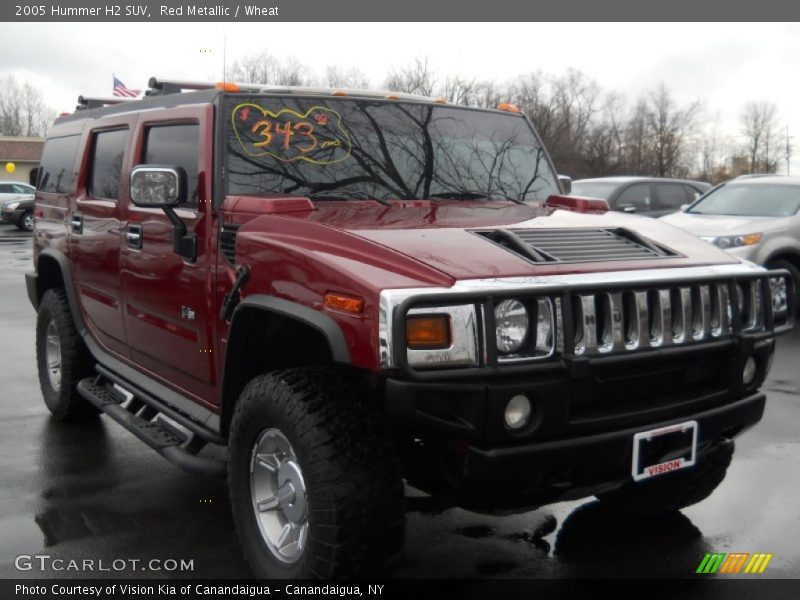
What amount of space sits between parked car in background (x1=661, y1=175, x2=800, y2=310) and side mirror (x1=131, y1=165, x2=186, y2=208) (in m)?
7.23

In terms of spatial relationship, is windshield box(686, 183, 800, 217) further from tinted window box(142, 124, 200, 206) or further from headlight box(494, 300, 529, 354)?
headlight box(494, 300, 529, 354)

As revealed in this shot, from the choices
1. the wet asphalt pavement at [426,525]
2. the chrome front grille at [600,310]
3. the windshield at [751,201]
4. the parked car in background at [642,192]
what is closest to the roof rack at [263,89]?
the chrome front grille at [600,310]

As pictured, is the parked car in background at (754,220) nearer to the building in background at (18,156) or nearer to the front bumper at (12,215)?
the front bumper at (12,215)

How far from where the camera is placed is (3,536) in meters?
4.02

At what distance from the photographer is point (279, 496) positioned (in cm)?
324

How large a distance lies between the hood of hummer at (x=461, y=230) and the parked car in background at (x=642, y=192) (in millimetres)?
8380

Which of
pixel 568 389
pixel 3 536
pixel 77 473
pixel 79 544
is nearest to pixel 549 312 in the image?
pixel 568 389

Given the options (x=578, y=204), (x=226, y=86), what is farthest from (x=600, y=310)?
(x=226, y=86)

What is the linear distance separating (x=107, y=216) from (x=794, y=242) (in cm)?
778

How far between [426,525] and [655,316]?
1665 millimetres

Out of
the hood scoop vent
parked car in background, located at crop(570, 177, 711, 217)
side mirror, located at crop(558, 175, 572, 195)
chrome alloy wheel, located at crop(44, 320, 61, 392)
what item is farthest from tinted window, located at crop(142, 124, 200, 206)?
parked car in background, located at crop(570, 177, 711, 217)

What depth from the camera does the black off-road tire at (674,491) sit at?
3.91 m

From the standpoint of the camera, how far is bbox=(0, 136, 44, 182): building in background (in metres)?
58.5

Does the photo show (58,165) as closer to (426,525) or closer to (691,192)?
(426,525)
